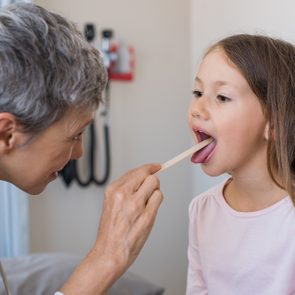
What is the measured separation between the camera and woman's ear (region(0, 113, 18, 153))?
0.75m

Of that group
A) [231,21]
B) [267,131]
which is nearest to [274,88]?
[267,131]

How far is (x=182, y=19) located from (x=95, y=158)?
2.39 feet

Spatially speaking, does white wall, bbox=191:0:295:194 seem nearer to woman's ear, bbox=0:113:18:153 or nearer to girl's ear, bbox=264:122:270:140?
girl's ear, bbox=264:122:270:140

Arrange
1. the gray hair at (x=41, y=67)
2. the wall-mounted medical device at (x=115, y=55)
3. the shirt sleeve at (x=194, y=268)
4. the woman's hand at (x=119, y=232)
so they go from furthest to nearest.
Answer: the wall-mounted medical device at (x=115, y=55)
the shirt sleeve at (x=194, y=268)
the woman's hand at (x=119, y=232)
the gray hair at (x=41, y=67)

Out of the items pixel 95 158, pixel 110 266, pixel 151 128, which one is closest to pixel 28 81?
pixel 110 266

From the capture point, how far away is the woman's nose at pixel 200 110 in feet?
3.34

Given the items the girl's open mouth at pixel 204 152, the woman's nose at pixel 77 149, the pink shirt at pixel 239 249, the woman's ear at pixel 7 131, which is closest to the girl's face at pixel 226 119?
the girl's open mouth at pixel 204 152

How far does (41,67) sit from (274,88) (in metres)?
0.52

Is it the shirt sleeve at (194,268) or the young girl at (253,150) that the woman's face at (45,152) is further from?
the shirt sleeve at (194,268)

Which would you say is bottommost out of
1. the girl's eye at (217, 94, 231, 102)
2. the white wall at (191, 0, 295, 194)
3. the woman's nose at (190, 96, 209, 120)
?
the woman's nose at (190, 96, 209, 120)

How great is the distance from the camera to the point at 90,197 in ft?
6.29

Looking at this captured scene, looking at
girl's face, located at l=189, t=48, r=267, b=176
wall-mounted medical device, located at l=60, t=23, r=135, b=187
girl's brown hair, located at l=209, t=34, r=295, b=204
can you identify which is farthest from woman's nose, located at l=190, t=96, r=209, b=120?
wall-mounted medical device, located at l=60, t=23, r=135, b=187

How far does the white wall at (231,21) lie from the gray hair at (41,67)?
0.77 meters

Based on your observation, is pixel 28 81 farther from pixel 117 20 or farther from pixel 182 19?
pixel 182 19
